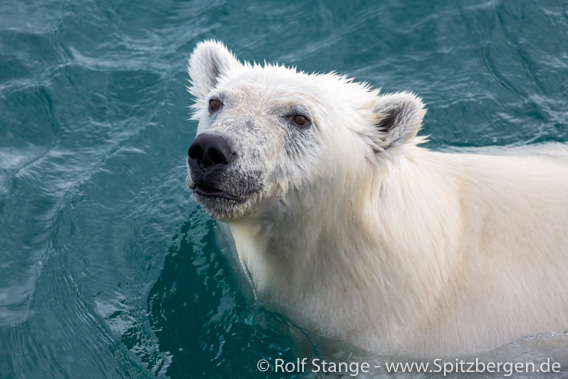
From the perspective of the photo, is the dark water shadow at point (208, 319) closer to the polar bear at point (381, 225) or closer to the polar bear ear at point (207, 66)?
the polar bear at point (381, 225)

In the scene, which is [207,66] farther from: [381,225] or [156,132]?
[156,132]

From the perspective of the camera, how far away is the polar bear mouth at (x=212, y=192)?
4562mm

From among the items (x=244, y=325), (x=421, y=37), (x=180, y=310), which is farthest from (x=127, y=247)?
(x=421, y=37)

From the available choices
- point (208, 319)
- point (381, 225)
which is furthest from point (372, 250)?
point (208, 319)

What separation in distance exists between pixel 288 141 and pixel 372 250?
1.15 meters

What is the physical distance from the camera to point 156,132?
8242mm

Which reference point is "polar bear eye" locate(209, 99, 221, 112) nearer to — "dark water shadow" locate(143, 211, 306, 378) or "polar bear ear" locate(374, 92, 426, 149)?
"polar bear ear" locate(374, 92, 426, 149)

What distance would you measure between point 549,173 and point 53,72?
6.27 m

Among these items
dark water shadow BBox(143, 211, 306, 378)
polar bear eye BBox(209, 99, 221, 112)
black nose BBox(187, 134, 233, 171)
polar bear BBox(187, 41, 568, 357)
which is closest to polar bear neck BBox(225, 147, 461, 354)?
polar bear BBox(187, 41, 568, 357)

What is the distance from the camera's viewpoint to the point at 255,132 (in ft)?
15.1

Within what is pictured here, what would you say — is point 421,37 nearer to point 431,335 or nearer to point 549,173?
point 549,173

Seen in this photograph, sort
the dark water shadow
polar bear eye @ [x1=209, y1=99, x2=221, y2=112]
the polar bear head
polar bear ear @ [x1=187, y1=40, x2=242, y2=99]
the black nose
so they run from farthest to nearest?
the dark water shadow → polar bear ear @ [x1=187, y1=40, x2=242, y2=99] → polar bear eye @ [x1=209, y1=99, x2=221, y2=112] → the polar bear head → the black nose

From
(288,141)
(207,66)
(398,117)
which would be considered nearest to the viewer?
(288,141)

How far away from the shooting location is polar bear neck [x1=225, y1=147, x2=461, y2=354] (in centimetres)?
513
